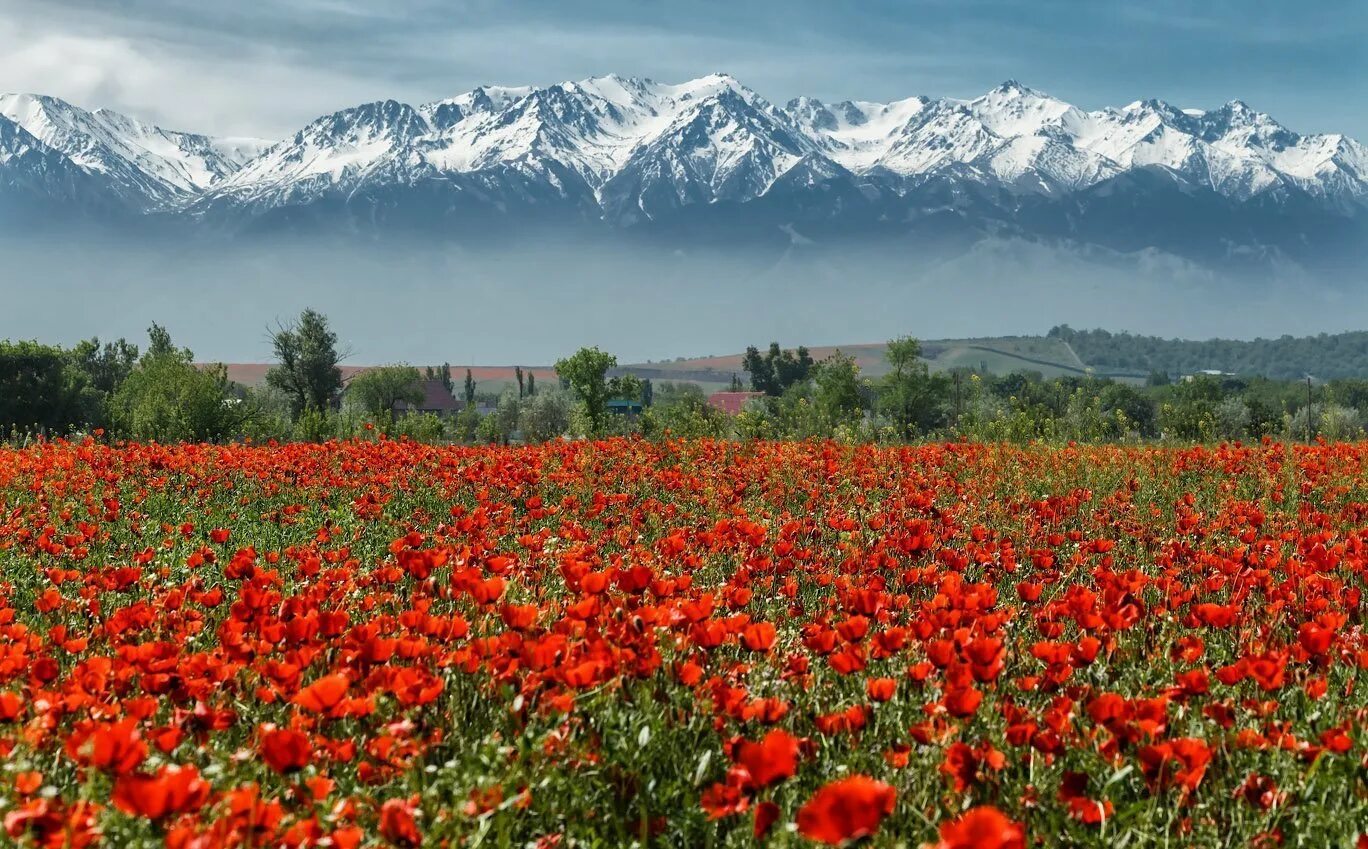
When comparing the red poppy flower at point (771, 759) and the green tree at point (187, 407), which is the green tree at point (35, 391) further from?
the red poppy flower at point (771, 759)

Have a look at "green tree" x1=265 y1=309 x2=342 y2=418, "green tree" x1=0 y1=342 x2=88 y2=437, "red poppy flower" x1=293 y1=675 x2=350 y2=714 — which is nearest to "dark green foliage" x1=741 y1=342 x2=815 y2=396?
"green tree" x1=265 y1=309 x2=342 y2=418

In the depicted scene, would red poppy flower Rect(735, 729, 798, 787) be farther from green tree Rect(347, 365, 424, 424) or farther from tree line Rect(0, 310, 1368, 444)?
green tree Rect(347, 365, 424, 424)

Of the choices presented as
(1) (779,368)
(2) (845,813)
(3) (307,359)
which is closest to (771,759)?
(2) (845,813)

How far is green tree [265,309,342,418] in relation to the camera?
249ft

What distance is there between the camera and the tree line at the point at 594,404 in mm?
22078

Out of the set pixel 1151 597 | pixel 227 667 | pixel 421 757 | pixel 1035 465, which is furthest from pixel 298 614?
pixel 1035 465

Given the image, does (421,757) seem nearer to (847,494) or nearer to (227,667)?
(227,667)

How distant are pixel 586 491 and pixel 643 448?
124 inches

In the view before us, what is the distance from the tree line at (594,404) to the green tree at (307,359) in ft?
0.30

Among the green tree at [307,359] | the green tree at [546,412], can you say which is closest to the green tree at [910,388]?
the green tree at [546,412]

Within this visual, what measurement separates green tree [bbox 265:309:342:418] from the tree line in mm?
93

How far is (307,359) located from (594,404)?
27.0 m

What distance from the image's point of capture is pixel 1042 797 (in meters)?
3.51

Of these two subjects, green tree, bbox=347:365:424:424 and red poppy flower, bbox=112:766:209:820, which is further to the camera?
green tree, bbox=347:365:424:424
